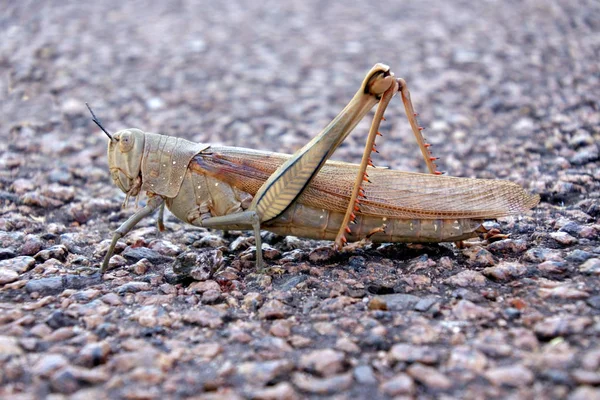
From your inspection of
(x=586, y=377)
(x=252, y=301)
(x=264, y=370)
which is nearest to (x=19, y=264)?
(x=252, y=301)

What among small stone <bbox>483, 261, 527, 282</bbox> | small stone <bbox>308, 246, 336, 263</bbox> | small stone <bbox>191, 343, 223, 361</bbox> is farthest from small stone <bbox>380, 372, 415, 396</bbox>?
small stone <bbox>308, 246, 336, 263</bbox>

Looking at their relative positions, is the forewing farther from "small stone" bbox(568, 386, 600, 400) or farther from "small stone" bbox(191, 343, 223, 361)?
"small stone" bbox(568, 386, 600, 400)

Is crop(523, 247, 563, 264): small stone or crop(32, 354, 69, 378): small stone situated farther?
crop(523, 247, 563, 264): small stone

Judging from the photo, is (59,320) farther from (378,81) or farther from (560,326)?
(560,326)

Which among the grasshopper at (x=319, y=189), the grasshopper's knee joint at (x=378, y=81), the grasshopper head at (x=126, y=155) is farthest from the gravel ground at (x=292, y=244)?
the grasshopper's knee joint at (x=378, y=81)

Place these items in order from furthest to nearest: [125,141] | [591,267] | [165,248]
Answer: [165,248] → [125,141] → [591,267]

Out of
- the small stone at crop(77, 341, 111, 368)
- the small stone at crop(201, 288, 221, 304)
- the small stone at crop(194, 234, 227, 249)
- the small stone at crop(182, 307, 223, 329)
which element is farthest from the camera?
the small stone at crop(194, 234, 227, 249)

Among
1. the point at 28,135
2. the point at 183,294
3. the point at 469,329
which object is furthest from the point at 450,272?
the point at 28,135
